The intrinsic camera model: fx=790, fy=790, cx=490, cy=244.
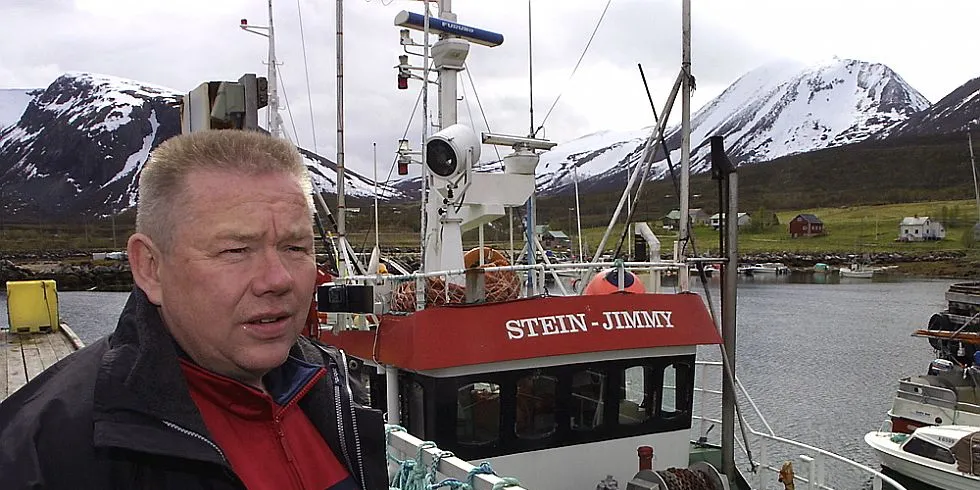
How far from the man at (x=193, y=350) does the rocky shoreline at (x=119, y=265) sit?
60.6 m

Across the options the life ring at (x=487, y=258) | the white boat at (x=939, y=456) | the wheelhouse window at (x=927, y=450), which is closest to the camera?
the life ring at (x=487, y=258)

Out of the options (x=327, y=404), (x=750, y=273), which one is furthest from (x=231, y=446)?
(x=750, y=273)

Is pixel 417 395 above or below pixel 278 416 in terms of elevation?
below

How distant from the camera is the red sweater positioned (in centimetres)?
176

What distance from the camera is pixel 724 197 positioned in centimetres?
952

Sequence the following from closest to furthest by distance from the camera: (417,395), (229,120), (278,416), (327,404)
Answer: (278,416) < (327,404) < (229,120) < (417,395)

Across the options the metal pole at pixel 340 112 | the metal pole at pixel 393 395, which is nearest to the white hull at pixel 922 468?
the metal pole at pixel 340 112

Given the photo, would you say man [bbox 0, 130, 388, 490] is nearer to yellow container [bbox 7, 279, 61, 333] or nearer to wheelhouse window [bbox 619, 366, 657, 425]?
wheelhouse window [bbox 619, 366, 657, 425]

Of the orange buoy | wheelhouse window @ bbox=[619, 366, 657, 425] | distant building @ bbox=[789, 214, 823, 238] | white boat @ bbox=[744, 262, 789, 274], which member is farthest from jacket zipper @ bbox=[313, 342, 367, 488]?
distant building @ bbox=[789, 214, 823, 238]

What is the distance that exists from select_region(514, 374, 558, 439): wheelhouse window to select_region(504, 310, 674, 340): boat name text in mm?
507

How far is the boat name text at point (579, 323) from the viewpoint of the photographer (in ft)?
25.1

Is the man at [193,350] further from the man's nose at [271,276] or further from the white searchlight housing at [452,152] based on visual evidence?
the white searchlight housing at [452,152]

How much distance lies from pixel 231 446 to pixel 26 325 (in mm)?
16056

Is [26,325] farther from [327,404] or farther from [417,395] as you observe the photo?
[327,404]
